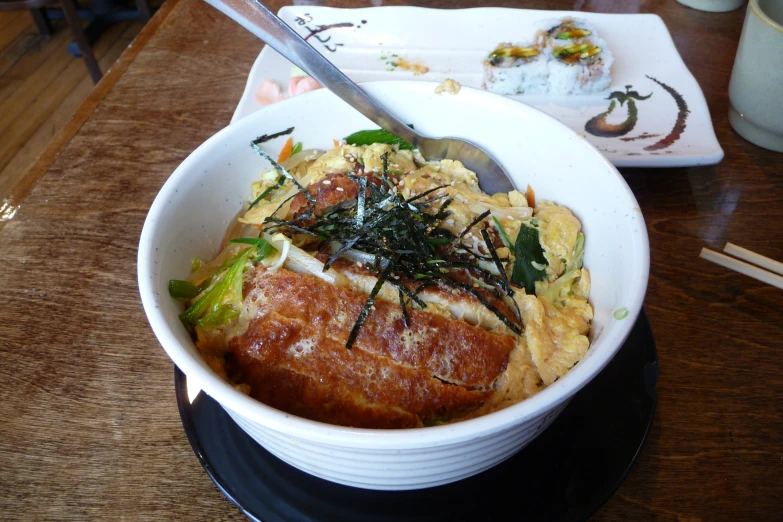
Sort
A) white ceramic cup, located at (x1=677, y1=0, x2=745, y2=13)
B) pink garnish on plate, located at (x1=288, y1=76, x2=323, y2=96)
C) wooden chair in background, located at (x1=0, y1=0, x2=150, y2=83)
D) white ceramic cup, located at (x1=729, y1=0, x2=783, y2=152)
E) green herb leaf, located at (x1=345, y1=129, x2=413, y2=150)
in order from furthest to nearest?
wooden chair in background, located at (x1=0, y1=0, x2=150, y2=83)
white ceramic cup, located at (x1=677, y1=0, x2=745, y2=13)
pink garnish on plate, located at (x1=288, y1=76, x2=323, y2=96)
white ceramic cup, located at (x1=729, y1=0, x2=783, y2=152)
green herb leaf, located at (x1=345, y1=129, x2=413, y2=150)

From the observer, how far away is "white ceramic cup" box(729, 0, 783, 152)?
1859mm

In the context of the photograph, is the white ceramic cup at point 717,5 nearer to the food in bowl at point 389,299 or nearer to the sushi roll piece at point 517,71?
the sushi roll piece at point 517,71

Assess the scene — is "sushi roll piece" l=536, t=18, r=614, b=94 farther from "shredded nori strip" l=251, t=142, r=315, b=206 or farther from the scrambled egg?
"shredded nori strip" l=251, t=142, r=315, b=206

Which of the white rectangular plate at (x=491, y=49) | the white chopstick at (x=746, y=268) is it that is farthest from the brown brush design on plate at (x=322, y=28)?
the white chopstick at (x=746, y=268)

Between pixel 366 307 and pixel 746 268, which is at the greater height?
pixel 366 307

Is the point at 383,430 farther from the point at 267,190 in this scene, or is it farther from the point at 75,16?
the point at 75,16

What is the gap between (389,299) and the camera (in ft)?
3.84

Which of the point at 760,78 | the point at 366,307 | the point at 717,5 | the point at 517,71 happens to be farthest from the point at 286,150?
the point at 717,5

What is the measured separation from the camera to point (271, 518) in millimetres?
1080

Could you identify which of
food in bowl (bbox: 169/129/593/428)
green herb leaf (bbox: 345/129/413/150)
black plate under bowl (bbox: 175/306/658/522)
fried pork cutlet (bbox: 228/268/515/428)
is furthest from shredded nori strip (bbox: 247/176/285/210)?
black plate under bowl (bbox: 175/306/658/522)

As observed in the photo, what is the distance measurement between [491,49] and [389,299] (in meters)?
1.77

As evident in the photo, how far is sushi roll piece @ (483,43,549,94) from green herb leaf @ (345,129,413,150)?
0.90 m

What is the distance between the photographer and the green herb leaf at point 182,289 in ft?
3.81

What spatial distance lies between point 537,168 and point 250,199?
2.54ft
